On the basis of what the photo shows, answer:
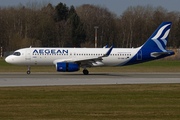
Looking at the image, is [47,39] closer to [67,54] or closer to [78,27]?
[78,27]

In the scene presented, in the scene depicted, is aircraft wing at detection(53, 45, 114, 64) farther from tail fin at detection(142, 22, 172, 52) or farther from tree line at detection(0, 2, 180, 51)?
tree line at detection(0, 2, 180, 51)

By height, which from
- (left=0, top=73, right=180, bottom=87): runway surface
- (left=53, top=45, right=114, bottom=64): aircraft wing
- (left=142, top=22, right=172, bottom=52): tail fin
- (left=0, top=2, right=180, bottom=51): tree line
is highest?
(left=0, top=2, right=180, bottom=51): tree line

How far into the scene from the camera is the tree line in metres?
106

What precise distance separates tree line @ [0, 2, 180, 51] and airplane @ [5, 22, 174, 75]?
60.0 m

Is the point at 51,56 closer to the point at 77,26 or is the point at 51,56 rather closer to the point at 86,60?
the point at 86,60

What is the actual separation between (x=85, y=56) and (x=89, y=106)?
74.2 feet

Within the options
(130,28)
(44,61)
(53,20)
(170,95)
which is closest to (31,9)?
(53,20)

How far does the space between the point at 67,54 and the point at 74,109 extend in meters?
23.0

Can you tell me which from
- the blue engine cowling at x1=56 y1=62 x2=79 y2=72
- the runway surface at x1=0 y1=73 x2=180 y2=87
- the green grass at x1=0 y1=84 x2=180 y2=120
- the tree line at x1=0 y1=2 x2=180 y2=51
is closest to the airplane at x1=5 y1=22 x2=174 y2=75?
the blue engine cowling at x1=56 y1=62 x2=79 y2=72

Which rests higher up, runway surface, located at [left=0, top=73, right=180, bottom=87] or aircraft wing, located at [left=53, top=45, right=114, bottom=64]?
aircraft wing, located at [left=53, top=45, right=114, bottom=64]

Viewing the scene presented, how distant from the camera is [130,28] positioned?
4500 inches

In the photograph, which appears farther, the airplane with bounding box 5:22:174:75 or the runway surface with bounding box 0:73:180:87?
the airplane with bounding box 5:22:174:75

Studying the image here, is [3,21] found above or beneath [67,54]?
above

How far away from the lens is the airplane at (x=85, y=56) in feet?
115
